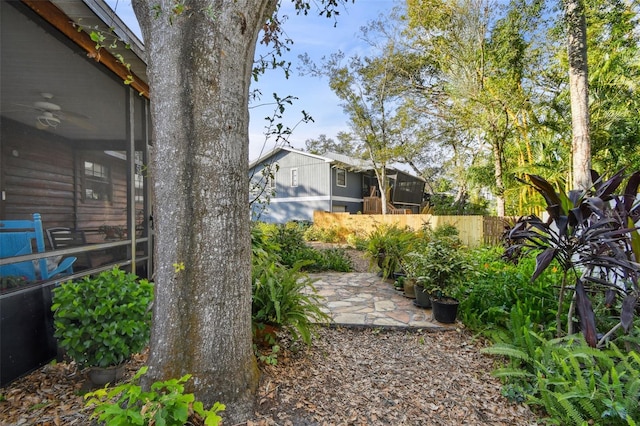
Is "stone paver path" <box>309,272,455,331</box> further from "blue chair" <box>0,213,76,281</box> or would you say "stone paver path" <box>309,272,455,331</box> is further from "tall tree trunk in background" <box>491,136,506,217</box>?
"tall tree trunk in background" <box>491,136,506,217</box>

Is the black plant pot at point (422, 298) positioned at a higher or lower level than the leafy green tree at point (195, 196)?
lower

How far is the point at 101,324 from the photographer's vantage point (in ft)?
6.24

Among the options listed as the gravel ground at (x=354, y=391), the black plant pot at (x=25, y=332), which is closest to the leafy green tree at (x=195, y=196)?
the gravel ground at (x=354, y=391)

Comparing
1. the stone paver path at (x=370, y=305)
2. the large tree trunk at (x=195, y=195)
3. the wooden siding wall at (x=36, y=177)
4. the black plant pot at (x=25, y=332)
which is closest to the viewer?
the large tree trunk at (x=195, y=195)

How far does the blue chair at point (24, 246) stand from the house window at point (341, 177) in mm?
15455

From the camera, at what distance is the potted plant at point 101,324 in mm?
1875

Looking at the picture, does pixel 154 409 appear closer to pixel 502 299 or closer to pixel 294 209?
pixel 502 299

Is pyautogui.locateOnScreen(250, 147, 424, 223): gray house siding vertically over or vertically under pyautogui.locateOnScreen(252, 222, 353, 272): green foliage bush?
over

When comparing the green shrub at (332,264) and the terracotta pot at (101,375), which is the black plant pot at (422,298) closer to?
the green shrub at (332,264)

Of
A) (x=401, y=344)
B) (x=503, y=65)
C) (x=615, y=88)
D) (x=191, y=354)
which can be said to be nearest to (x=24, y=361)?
(x=191, y=354)

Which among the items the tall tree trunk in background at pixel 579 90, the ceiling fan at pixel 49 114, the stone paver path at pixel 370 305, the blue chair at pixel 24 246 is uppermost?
the tall tree trunk in background at pixel 579 90

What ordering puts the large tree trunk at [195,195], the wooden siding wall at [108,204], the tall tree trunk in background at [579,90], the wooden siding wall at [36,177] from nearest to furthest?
the large tree trunk at [195,195] < the wooden siding wall at [36,177] < the wooden siding wall at [108,204] < the tall tree trunk in background at [579,90]

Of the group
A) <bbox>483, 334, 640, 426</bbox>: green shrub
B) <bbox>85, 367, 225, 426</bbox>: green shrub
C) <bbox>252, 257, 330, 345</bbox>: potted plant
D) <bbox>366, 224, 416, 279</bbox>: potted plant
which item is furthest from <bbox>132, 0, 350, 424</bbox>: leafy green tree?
<bbox>366, 224, 416, 279</bbox>: potted plant

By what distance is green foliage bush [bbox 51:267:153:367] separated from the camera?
1.87 m
